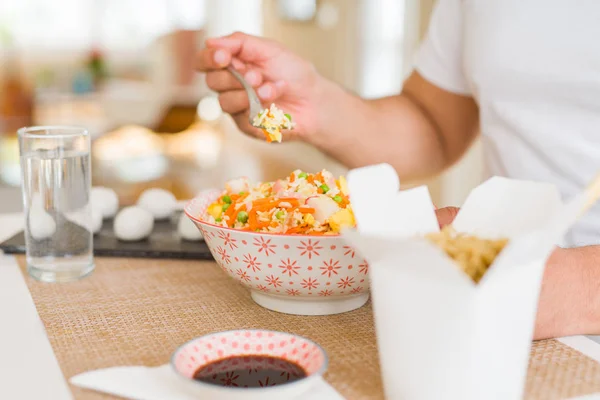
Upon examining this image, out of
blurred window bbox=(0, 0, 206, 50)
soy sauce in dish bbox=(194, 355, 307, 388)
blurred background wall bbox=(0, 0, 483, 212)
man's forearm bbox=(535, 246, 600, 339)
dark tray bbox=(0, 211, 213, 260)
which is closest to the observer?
soy sauce in dish bbox=(194, 355, 307, 388)

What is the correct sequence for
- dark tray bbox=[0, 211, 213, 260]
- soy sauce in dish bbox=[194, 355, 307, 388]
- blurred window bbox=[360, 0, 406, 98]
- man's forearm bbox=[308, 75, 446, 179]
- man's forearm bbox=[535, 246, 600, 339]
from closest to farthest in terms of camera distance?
soy sauce in dish bbox=[194, 355, 307, 388], man's forearm bbox=[535, 246, 600, 339], dark tray bbox=[0, 211, 213, 260], man's forearm bbox=[308, 75, 446, 179], blurred window bbox=[360, 0, 406, 98]

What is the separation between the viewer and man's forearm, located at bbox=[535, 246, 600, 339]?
2.81ft

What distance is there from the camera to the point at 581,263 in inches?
34.7

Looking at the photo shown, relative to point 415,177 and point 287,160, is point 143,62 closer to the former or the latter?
point 287,160

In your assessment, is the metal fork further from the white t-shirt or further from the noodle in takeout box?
the noodle in takeout box

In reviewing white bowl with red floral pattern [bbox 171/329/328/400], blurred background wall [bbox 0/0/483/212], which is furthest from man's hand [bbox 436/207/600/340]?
blurred background wall [bbox 0/0/483/212]

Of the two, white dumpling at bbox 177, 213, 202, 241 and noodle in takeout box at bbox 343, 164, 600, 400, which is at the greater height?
noodle in takeout box at bbox 343, 164, 600, 400

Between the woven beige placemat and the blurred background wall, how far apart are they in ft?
12.6

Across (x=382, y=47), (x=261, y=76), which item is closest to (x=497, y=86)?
(x=261, y=76)

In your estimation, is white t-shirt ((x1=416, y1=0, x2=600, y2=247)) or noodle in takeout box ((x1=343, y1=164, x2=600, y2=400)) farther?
white t-shirt ((x1=416, y1=0, x2=600, y2=247))

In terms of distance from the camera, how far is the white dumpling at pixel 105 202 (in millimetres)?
1388

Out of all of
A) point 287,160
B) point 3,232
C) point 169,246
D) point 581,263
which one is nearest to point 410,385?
point 581,263

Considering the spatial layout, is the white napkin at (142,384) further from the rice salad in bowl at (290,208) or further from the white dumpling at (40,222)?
the white dumpling at (40,222)

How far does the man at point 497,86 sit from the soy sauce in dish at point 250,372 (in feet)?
2.25
